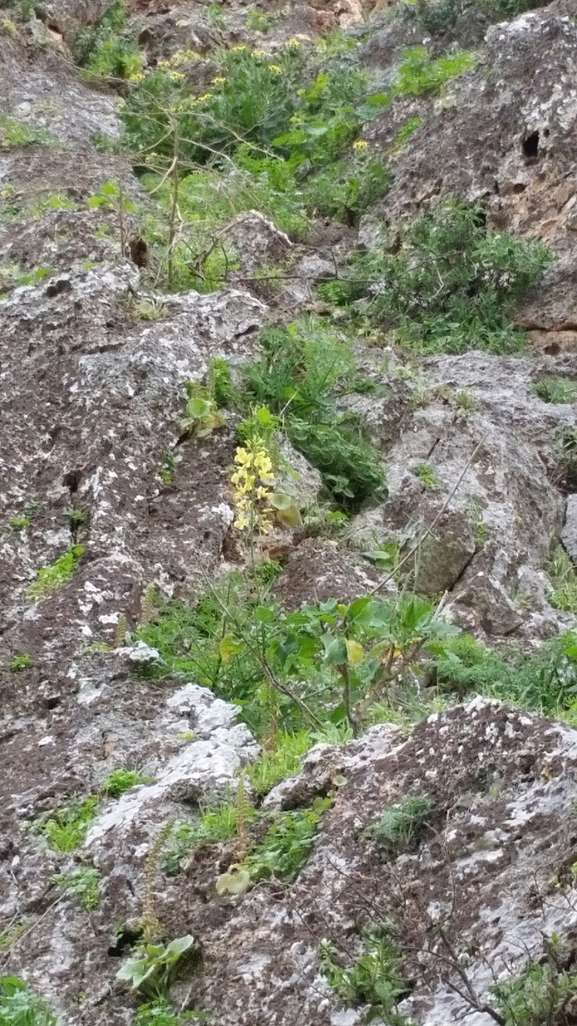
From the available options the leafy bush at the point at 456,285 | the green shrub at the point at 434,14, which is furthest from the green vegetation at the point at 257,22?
the leafy bush at the point at 456,285

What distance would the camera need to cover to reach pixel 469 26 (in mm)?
11602

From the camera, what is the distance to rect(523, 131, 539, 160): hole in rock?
30.0 feet

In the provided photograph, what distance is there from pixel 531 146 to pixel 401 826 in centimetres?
700

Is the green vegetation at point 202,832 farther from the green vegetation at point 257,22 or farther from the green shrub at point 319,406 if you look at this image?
the green vegetation at point 257,22

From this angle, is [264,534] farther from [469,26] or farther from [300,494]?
[469,26]

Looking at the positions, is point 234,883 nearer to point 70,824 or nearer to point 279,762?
point 279,762

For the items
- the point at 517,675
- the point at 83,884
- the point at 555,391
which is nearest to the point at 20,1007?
the point at 83,884

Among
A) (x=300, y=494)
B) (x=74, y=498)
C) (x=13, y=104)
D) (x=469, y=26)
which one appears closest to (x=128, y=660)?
(x=74, y=498)

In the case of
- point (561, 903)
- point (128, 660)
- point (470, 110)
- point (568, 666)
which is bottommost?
point (128, 660)

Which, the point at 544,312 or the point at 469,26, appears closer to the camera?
the point at 544,312

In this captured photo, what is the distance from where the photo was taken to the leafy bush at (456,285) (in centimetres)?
834

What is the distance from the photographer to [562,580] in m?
6.39

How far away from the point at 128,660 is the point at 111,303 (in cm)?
260

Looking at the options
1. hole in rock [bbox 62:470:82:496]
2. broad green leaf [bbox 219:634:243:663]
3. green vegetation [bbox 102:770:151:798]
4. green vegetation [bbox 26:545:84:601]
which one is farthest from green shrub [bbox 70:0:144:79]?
green vegetation [bbox 102:770:151:798]
